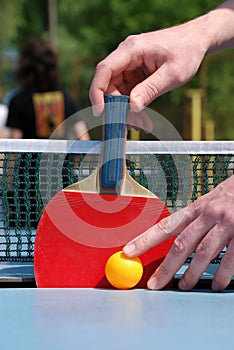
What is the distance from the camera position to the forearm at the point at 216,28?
191 cm

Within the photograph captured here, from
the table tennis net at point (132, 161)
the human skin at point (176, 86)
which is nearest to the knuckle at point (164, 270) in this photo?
the human skin at point (176, 86)

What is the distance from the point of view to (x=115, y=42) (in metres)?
16.0

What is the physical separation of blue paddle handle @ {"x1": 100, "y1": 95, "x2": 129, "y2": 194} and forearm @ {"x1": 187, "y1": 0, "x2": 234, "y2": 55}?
320 mm

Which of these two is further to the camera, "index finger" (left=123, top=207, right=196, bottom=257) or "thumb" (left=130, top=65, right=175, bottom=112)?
"thumb" (left=130, top=65, right=175, bottom=112)

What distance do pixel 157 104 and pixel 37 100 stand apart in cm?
597

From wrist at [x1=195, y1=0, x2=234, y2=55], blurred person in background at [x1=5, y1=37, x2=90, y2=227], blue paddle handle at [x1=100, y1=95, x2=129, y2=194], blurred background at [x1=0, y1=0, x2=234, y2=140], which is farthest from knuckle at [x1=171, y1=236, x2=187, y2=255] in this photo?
blurred background at [x1=0, y1=0, x2=234, y2=140]

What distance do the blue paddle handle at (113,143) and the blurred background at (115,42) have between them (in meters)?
3.36

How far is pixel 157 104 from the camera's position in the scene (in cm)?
1068

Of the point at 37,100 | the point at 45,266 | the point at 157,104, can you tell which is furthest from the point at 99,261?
the point at 157,104

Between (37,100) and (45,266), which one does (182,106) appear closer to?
(37,100)

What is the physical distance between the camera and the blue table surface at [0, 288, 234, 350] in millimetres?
1211

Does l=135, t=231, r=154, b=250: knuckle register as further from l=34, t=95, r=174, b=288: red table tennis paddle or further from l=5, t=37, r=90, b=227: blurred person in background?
l=5, t=37, r=90, b=227: blurred person in background

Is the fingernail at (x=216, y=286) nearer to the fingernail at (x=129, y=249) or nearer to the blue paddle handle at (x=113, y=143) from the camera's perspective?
the fingernail at (x=129, y=249)

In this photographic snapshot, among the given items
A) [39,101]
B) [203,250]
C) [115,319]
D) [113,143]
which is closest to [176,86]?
[113,143]
